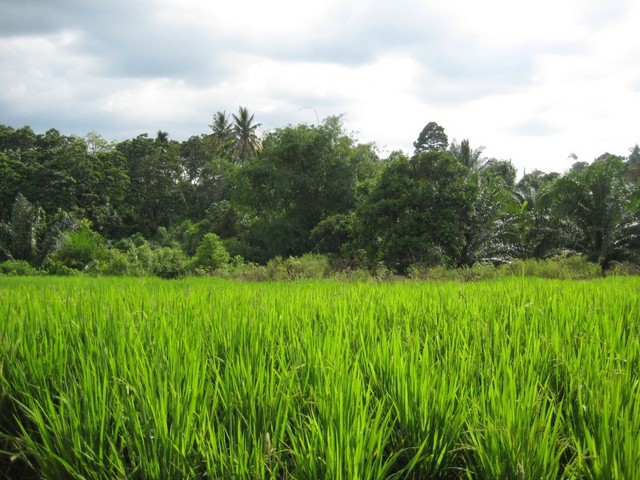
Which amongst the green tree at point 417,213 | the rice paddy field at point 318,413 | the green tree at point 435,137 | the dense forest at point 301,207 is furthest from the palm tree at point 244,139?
the rice paddy field at point 318,413

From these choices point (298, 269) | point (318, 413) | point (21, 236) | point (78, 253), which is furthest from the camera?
point (21, 236)

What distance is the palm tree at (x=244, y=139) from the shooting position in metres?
34.6

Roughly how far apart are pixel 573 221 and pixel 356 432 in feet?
48.7

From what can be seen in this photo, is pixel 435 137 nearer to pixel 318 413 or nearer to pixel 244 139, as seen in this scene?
pixel 244 139

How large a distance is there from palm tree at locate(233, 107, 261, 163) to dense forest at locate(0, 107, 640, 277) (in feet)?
0.29

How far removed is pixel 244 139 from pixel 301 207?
1744cm

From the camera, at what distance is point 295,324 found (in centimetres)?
250

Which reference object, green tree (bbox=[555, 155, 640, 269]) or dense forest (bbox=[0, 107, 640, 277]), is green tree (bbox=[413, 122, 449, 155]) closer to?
dense forest (bbox=[0, 107, 640, 277])

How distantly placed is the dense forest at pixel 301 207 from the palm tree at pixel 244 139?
3.5 inches

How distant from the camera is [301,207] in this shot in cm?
1928

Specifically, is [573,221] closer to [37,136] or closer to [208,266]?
[208,266]

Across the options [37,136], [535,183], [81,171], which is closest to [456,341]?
[535,183]

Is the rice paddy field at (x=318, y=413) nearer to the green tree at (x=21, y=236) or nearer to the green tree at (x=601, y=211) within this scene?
the green tree at (x=601, y=211)

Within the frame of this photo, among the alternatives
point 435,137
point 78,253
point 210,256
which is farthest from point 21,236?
point 435,137
